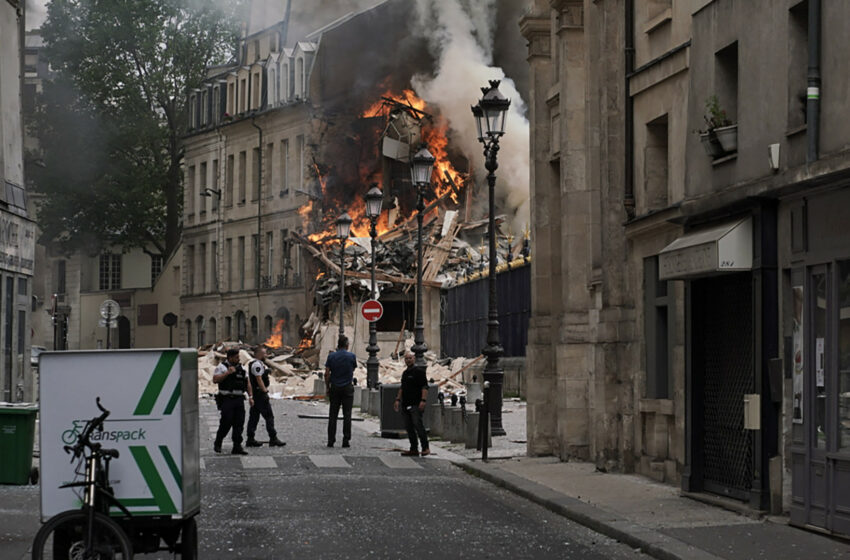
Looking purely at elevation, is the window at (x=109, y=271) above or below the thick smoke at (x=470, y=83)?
below

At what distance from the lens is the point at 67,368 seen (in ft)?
35.2

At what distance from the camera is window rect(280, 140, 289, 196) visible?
3091 inches

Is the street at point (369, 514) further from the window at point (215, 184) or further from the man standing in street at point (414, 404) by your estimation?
the window at point (215, 184)

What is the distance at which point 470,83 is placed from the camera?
71.4 metres

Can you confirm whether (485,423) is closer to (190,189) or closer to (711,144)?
(711,144)

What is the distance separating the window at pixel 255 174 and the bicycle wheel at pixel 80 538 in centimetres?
7133

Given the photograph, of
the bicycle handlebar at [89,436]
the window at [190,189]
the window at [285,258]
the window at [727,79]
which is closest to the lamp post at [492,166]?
the window at [727,79]

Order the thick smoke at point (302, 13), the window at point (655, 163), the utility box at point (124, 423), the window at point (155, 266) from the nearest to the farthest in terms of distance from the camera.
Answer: the utility box at point (124, 423)
the window at point (655, 163)
the thick smoke at point (302, 13)
the window at point (155, 266)

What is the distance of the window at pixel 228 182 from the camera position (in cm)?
8494

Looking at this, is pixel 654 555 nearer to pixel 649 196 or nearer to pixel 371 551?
pixel 371 551

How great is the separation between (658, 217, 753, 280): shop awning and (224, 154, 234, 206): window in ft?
228

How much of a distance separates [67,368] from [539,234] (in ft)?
49.0

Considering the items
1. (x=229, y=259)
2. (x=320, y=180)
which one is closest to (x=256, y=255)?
(x=229, y=259)

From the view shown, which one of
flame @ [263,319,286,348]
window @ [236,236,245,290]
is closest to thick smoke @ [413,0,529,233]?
flame @ [263,319,286,348]
